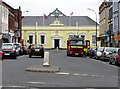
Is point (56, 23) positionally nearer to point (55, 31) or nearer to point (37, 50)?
point (55, 31)

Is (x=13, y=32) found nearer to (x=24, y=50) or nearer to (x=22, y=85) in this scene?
(x=24, y=50)

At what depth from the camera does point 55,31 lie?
14112 centimetres

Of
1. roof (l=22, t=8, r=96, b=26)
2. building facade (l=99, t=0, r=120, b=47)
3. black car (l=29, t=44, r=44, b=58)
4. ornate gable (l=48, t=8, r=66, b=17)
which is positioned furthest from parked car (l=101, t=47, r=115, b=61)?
ornate gable (l=48, t=8, r=66, b=17)

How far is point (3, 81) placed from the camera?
17906 mm

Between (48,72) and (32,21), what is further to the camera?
(32,21)

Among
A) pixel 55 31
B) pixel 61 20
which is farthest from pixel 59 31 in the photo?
pixel 61 20

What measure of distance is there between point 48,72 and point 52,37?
118889 millimetres

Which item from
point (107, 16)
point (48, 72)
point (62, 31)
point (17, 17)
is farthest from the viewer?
point (62, 31)

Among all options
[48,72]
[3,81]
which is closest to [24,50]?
[48,72]

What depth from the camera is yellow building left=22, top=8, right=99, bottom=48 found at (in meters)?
141

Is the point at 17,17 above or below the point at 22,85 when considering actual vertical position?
above

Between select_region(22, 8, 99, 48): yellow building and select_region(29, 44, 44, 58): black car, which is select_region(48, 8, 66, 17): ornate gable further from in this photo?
select_region(29, 44, 44, 58): black car

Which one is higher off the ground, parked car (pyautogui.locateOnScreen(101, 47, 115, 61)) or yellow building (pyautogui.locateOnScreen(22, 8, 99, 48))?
yellow building (pyautogui.locateOnScreen(22, 8, 99, 48))

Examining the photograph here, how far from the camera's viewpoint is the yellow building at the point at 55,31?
14062 cm
